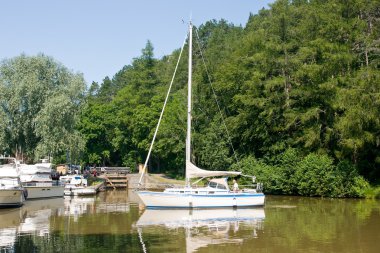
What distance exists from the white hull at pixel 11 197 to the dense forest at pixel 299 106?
18632 mm

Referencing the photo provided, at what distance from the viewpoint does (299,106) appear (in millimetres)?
48562

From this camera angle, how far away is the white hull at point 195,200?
31688 millimetres

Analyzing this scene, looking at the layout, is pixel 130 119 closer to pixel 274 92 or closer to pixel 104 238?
pixel 274 92

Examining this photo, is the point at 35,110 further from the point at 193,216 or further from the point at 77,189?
the point at 193,216

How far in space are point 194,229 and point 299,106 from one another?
28.0 m

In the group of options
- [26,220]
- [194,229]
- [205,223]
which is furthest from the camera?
[26,220]

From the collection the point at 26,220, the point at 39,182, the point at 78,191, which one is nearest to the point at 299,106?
the point at 78,191

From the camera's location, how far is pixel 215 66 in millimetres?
66250

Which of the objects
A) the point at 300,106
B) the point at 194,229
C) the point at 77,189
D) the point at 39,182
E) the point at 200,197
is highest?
the point at 300,106

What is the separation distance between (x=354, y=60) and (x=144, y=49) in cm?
4606

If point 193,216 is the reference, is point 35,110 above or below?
above

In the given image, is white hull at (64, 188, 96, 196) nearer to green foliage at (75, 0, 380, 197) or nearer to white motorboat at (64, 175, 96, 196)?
white motorboat at (64, 175, 96, 196)

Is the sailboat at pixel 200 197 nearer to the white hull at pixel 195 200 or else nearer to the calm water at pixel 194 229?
the white hull at pixel 195 200

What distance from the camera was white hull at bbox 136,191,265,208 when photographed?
3169cm
